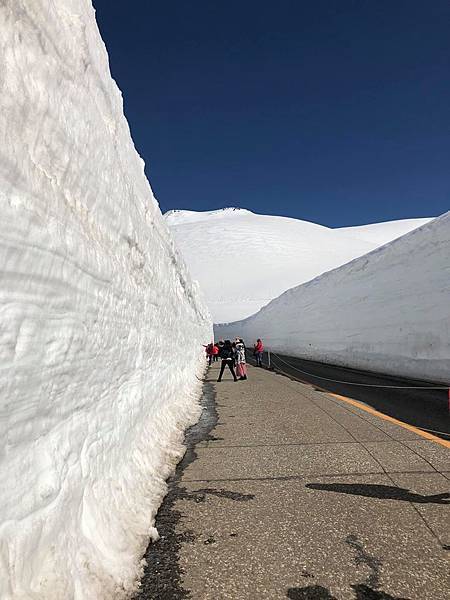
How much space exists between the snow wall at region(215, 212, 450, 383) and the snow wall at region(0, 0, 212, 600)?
11.2m

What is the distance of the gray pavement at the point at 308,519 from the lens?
2.35 m

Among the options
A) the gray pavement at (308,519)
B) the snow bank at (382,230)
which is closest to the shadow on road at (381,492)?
the gray pavement at (308,519)

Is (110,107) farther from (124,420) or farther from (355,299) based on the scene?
(355,299)

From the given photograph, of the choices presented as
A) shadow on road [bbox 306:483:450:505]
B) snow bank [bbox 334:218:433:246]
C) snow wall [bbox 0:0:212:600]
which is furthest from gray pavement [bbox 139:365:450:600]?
snow bank [bbox 334:218:433:246]

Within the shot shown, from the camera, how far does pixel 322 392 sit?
33.9 feet

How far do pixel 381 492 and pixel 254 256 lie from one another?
90291 mm

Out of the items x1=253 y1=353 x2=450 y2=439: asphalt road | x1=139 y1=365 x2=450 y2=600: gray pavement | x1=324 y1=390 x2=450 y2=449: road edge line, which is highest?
x1=253 y1=353 x2=450 y2=439: asphalt road

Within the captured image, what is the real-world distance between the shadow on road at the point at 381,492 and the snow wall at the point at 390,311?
9.61 meters

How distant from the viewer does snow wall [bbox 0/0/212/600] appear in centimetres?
195

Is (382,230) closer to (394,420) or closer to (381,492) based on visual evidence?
(394,420)

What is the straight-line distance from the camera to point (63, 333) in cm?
250

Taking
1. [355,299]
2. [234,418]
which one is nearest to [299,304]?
[355,299]

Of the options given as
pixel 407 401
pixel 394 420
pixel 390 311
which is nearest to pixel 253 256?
pixel 390 311

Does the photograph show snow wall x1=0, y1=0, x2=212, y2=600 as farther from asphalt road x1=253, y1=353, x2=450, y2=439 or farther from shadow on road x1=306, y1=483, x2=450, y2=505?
asphalt road x1=253, y1=353, x2=450, y2=439
